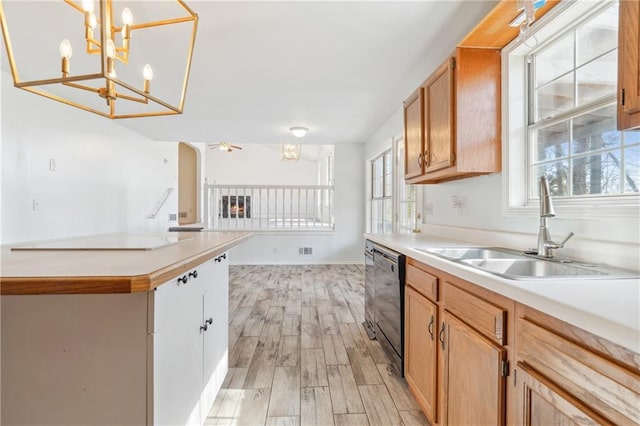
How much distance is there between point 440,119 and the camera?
204cm

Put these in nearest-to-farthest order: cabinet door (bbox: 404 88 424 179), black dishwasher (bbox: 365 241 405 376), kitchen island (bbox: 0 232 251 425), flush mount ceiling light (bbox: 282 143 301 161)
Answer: kitchen island (bbox: 0 232 251 425)
black dishwasher (bbox: 365 241 405 376)
cabinet door (bbox: 404 88 424 179)
flush mount ceiling light (bbox: 282 143 301 161)

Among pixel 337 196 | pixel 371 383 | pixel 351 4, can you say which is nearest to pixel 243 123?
pixel 337 196

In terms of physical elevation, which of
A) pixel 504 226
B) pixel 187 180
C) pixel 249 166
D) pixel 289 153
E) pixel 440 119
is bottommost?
pixel 504 226

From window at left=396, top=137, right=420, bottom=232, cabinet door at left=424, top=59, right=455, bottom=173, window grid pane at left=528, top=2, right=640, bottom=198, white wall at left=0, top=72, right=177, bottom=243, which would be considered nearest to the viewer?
window grid pane at left=528, top=2, right=640, bottom=198

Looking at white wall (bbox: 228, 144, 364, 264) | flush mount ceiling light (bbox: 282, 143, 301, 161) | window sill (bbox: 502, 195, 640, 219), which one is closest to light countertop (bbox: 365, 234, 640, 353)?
window sill (bbox: 502, 195, 640, 219)

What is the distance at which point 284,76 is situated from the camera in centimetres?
289

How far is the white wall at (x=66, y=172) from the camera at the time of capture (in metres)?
2.87

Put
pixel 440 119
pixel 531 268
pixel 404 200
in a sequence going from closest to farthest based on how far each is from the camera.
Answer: pixel 531 268 → pixel 440 119 → pixel 404 200

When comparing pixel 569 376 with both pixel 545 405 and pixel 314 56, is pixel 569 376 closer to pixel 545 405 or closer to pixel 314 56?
pixel 545 405

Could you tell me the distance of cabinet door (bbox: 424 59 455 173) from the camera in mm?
1889

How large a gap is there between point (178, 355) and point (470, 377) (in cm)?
119

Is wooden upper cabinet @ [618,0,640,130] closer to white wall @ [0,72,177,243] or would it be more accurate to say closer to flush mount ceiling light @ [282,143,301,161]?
white wall @ [0,72,177,243]

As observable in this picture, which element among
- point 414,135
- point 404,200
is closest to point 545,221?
point 414,135

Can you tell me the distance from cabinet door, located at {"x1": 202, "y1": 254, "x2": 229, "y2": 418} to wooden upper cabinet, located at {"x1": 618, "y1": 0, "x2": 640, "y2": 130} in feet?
6.02
